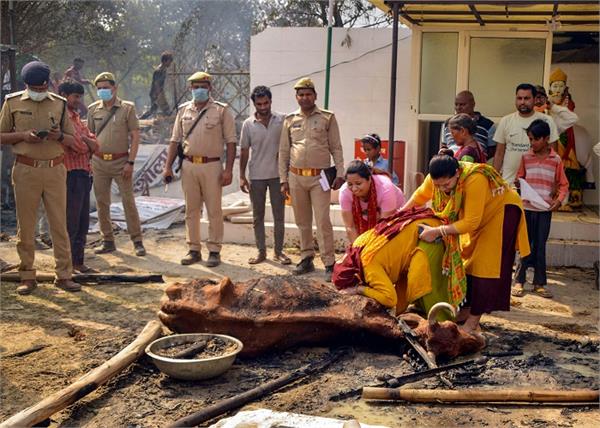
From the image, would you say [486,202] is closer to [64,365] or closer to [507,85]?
[64,365]

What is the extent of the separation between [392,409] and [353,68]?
696 centimetres

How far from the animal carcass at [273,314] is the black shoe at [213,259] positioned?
2.76 meters

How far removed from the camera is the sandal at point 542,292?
718 centimetres

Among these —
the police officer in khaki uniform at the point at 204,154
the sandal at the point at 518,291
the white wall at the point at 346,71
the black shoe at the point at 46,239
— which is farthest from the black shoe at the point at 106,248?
the sandal at the point at 518,291

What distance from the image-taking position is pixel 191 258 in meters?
8.50

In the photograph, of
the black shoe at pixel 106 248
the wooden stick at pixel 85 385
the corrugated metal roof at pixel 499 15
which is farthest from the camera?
the black shoe at pixel 106 248

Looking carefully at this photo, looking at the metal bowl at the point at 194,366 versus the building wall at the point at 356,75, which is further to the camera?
the building wall at the point at 356,75

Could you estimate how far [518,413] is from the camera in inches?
175

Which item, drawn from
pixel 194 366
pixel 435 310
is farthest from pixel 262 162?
pixel 194 366

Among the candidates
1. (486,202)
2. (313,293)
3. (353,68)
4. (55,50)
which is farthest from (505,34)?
(55,50)

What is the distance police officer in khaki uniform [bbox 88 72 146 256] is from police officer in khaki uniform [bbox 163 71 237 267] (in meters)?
0.56

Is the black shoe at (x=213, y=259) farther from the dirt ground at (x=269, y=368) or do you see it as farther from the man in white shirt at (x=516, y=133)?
the man in white shirt at (x=516, y=133)

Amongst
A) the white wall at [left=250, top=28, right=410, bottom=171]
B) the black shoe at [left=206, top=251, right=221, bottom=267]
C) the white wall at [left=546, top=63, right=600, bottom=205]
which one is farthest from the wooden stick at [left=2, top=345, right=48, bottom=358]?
the white wall at [left=546, top=63, right=600, bottom=205]

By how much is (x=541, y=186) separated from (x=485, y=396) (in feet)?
10.4
